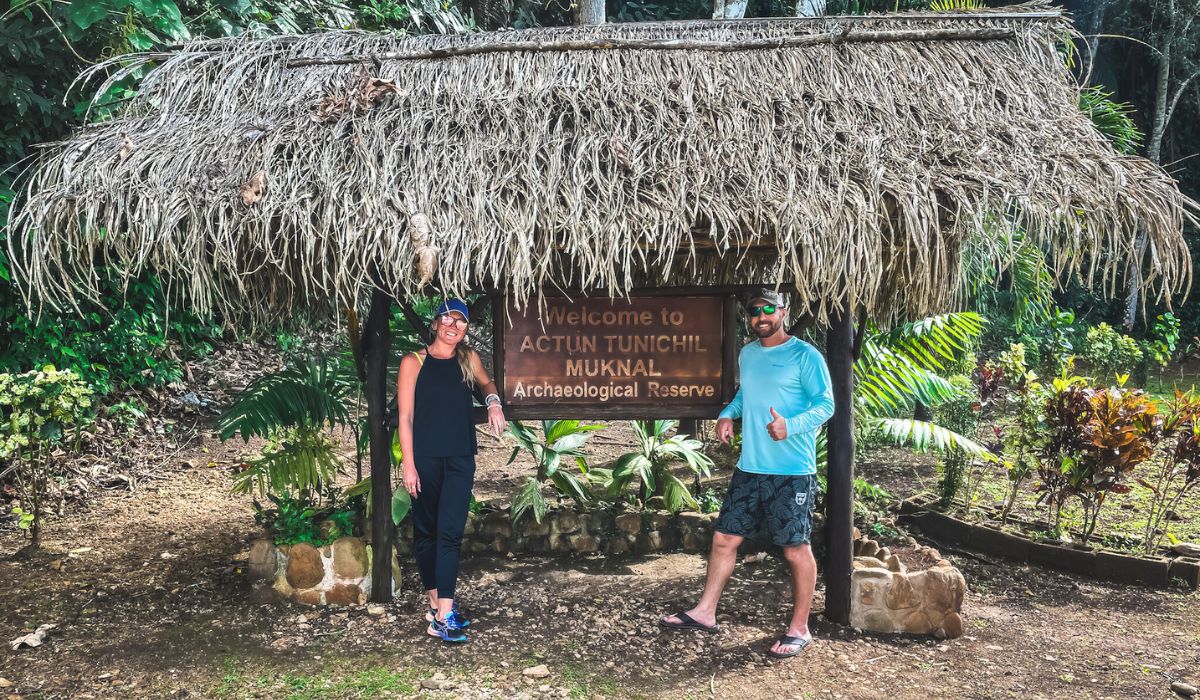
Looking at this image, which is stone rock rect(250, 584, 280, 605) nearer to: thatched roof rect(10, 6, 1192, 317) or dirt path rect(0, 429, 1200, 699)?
dirt path rect(0, 429, 1200, 699)

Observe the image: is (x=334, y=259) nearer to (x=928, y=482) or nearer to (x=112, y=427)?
(x=112, y=427)

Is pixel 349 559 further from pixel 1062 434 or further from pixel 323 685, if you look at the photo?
pixel 1062 434

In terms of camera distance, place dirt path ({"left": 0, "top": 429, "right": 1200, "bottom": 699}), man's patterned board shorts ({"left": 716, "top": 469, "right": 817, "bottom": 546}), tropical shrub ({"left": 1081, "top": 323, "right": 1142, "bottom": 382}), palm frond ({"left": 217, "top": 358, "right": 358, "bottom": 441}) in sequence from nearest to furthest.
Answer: dirt path ({"left": 0, "top": 429, "right": 1200, "bottom": 699}) < man's patterned board shorts ({"left": 716, "top": 469, "right": 817, "bottom": 546}) < palm frond ({"left": 217, "top": 358, "right": 358, "bottom": 441}) < tropical shrub ({"left": 1081, "top": 323, "right": 1142, "bottom": 382})

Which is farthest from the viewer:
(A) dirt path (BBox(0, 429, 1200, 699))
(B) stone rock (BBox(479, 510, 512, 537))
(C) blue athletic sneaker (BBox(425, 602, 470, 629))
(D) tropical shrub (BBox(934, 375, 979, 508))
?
(D) tropical shrub (BBox(934, 375, 979, 508))

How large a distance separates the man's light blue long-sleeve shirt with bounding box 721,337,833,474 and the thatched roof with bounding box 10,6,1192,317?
0.30 metres

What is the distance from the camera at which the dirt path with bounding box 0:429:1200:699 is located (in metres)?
3.54

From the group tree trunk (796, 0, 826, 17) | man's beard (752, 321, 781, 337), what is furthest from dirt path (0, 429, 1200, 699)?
tree trunk (796, 0, 826, 17)

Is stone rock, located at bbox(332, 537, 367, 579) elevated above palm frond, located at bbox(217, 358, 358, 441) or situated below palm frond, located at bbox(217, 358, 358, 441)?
below

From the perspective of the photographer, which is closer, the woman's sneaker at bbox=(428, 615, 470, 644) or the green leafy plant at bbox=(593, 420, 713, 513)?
the woman's sneaker at bbox=(428, 615, 470, 644)

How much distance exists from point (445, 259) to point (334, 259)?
1.78 feet

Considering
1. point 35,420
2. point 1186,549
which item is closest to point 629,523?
point 1186,549

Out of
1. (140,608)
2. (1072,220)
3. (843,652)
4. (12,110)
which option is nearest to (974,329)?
(1072,220)

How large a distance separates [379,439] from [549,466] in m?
1.26

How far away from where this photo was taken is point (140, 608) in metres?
4.36
